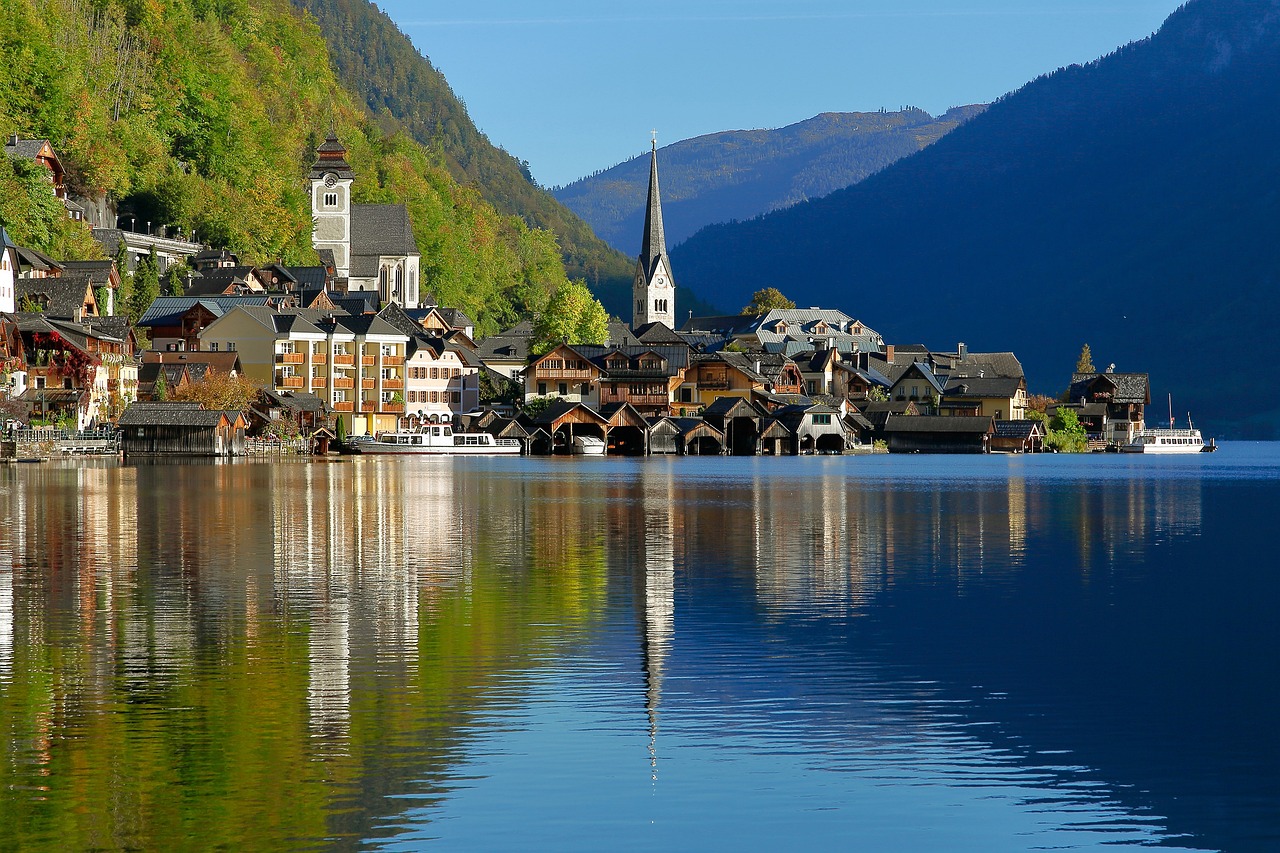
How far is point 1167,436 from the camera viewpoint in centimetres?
15662

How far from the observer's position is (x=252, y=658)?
18.9m

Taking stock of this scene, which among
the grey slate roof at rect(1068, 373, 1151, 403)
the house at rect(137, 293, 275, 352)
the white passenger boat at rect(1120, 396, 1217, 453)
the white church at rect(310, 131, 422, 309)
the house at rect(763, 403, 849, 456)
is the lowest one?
the white passenger boat at rect(1120, 396, 1217, 453)

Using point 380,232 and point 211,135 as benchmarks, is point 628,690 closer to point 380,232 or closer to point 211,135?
point 211,135

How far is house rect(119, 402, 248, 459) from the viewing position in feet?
278

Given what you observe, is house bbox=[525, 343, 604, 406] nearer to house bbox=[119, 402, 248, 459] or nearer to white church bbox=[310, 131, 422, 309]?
house bbox=[119, 402, 248, 459]

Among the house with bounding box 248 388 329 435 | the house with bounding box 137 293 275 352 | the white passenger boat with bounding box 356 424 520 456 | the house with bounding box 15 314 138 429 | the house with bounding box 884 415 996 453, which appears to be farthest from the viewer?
the house with bounding box 884 415 996 453

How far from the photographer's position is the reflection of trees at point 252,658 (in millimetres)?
12648

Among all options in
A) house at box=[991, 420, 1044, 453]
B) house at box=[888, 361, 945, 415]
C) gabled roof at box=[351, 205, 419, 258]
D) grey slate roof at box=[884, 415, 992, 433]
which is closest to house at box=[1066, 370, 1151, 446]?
house at box=[991, 420, 1044, 453]

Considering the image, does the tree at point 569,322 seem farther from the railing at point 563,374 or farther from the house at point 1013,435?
the house at point 1013,435

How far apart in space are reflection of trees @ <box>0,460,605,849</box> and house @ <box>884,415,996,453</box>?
10095 cm

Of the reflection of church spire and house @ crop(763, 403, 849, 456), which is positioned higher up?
house @ crop(763, 403, 849, 456)

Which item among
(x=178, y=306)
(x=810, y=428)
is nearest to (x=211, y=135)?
(x=178, y=306)

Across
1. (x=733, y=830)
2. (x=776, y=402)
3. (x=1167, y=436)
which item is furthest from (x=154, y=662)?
(x=1167, y=436)

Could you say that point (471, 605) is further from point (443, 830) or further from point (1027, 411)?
point (1027, 411)
